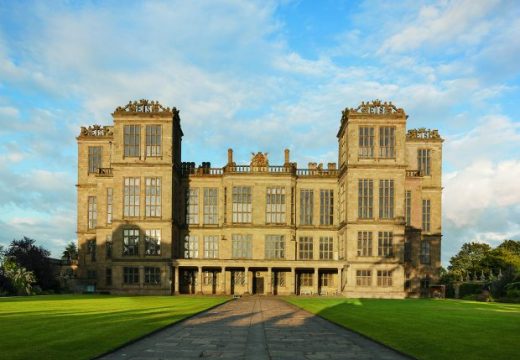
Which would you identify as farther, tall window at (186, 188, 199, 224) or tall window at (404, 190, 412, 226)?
tall window at (186, 188, 199, 224)

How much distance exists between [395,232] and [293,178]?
15.0 m

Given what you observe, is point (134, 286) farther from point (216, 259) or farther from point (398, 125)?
point (398, 125)

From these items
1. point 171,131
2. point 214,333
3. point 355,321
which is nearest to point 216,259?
point 171,131

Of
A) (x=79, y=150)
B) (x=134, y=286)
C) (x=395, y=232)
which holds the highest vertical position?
(x=79, y=150)

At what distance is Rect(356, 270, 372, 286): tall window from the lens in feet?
217

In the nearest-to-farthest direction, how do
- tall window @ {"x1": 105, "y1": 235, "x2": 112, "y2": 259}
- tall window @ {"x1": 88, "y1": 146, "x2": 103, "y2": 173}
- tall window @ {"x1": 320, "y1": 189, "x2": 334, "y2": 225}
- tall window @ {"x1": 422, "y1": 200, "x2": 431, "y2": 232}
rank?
tall window @ {"x1": 105, "y1": 235, "x2": 112, "y2": 259}, tall window @ {"x1": 320, "y1": 189, "x2": 334, "y2": 225}, tall window @ {"x1": 422, "y1": 200, "x2": 431, "y2": 232}, tall window @ {"x1": 88, "y1": 146, "x2": 103, "y2": 173}

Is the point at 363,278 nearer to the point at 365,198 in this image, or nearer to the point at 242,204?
the point at 365,198

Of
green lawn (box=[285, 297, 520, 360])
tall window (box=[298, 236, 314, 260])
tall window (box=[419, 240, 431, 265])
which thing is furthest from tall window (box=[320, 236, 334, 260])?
green lawn (box=[285, 297, 520, 360])

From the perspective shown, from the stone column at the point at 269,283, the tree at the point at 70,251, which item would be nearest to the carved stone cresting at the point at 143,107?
the stone column at the point at 269,283

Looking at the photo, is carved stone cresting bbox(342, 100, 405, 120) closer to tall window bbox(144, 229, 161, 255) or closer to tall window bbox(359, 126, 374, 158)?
tall window bbox(359, 126, 374, 158)

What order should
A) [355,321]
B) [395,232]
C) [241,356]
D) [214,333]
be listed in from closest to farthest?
[241,356] → [214,333] → [355,321] → [395,232]

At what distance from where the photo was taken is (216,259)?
6819 centimetres

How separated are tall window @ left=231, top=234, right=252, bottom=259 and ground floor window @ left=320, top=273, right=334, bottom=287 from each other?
10143mm

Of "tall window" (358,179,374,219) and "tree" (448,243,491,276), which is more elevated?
"tall window" (358,179,374,219)
